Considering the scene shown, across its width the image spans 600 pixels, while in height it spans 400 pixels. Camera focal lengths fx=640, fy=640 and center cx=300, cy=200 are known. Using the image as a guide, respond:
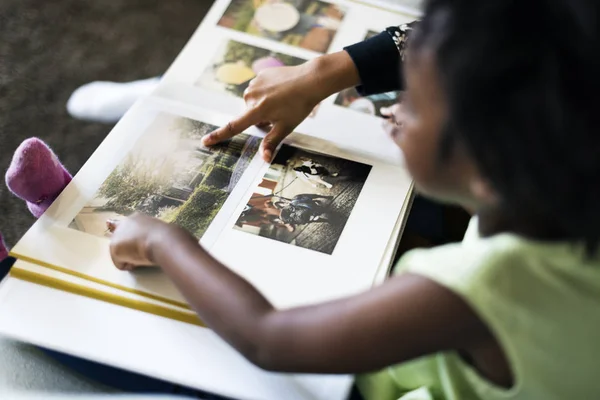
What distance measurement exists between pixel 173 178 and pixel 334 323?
0.30 m

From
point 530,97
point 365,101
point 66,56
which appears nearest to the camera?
point 530,97

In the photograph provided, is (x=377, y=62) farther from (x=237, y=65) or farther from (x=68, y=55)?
(x=68, y=55)

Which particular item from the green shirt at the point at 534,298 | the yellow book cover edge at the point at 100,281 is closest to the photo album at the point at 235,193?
the yellow book cover edge at the point at 100,281

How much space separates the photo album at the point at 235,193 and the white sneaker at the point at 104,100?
225 mm

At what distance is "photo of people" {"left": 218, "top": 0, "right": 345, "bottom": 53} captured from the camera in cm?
88

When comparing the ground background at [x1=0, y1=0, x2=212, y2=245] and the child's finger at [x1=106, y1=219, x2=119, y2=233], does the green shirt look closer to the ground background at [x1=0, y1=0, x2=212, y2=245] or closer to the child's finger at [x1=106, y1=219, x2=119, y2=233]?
the child's finger at [x1=106, y1=219, x2=119, y2=233]

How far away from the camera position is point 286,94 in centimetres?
75

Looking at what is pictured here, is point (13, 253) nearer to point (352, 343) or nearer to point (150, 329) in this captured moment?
point (150, 329)

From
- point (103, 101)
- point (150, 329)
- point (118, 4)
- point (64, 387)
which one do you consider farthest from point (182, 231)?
point (118, 4)

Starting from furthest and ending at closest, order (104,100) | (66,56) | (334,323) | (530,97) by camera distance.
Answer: (66,56), (104,100), (334,323), (530,97)

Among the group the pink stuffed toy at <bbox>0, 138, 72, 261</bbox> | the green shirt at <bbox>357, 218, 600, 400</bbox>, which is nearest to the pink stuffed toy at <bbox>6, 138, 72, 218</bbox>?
the pink stuffed toy at <bbox>0, 138, 72, 261</bbox>

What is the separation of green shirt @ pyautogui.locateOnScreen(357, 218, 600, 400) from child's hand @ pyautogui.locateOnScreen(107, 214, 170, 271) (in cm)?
24

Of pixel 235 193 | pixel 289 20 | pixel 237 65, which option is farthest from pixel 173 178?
pixel 289 20

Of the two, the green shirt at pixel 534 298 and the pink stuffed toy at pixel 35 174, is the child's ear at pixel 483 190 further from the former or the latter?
the pink stuffed toy at pixel 35 174
